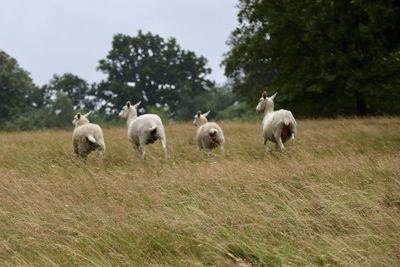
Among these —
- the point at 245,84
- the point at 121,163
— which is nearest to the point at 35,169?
the point at 121,163

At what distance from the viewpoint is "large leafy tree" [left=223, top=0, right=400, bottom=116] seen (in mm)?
22500

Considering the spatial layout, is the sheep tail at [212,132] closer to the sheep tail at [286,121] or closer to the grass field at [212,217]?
the sheep tail at [286,121]

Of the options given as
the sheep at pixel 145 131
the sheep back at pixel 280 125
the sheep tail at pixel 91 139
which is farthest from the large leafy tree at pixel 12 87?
the sheep back at pixel 280 125

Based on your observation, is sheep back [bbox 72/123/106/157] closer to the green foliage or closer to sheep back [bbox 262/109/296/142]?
sheep back [bbox 262/109/296/142]

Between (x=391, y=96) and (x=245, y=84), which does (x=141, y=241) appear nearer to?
(x=391, y=96)

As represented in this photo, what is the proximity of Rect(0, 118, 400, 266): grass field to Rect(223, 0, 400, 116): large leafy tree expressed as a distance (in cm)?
1454

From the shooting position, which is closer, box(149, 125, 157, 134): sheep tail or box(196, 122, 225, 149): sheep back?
box(149, 125, 157, 134): sheep tail

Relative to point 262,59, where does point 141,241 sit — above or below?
below

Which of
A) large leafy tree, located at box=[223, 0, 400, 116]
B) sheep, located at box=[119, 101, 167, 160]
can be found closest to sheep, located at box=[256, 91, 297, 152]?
sheep, located at box=[119, 101, 167, 160]

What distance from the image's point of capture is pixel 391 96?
2209 cm

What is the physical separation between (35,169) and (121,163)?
2.14m

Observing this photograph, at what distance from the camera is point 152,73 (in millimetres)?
68812

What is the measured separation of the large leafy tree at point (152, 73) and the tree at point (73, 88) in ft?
17.3

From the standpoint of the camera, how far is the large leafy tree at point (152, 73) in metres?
67.9
